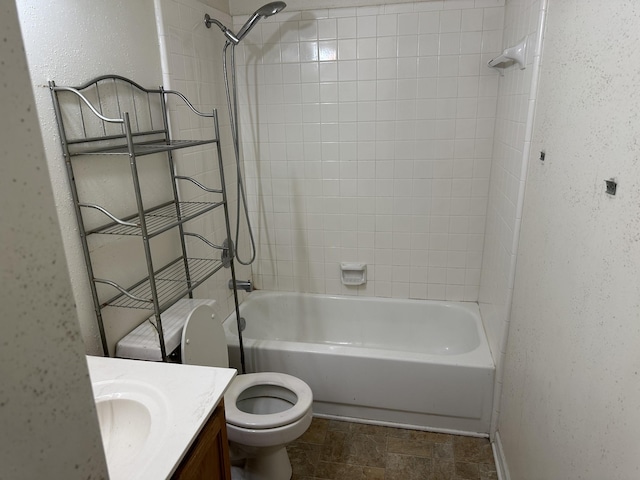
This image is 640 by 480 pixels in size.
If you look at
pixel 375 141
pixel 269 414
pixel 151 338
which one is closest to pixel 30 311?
pixel 151 338

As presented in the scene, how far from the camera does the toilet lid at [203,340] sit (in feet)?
5.37

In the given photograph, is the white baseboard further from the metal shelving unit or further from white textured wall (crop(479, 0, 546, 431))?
the metal shelving unit

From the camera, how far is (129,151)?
136cm

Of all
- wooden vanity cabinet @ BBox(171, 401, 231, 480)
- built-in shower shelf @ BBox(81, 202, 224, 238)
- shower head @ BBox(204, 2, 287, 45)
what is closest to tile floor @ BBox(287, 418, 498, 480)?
wooden vanity cabinet @ BBox(171, 401, 231, 480)

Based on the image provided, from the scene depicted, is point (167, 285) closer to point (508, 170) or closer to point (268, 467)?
point (268, 467)

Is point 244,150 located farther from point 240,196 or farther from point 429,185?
point 429,185

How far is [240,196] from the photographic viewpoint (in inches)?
103

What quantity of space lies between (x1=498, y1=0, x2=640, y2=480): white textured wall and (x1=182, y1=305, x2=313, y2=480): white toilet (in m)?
0.88

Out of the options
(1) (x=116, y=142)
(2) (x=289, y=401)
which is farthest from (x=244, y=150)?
(2) (x=289, y=401)

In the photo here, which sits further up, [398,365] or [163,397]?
[163,397]

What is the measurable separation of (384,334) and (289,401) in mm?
928

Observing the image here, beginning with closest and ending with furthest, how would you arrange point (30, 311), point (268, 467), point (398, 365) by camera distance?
point (30, 311), point (268, 467), point (398, 365)

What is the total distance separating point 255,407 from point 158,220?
37.7 inches

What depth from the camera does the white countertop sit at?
968 millimetres
